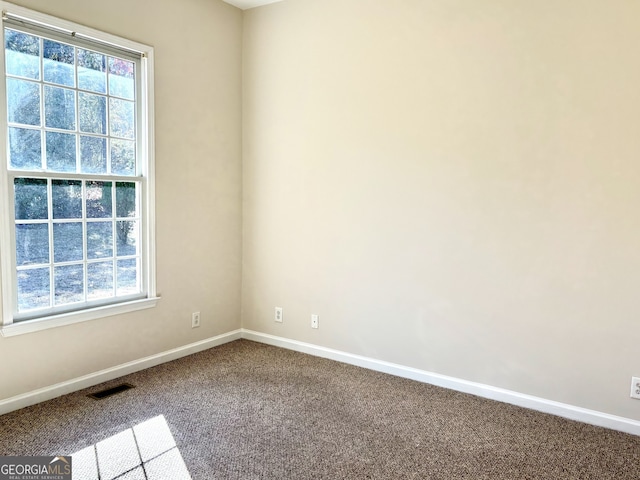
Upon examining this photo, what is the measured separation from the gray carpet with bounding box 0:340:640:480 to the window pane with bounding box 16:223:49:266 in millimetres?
902

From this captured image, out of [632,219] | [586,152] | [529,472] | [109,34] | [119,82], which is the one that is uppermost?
[109,34]

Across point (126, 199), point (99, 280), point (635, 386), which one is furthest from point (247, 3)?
point (635, 386)

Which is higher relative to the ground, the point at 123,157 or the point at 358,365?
the point at 123,157

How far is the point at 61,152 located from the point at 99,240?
0.63m

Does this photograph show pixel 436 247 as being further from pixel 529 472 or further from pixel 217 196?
pixel 217 196

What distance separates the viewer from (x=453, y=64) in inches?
122

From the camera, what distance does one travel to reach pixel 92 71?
121 inches

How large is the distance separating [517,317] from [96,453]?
101 inches

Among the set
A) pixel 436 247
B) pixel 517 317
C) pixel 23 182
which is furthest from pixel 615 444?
pixel 23 182

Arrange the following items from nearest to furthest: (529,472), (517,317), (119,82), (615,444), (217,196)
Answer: (529,472), (615,444), (517,317), (119,82), (217,196)

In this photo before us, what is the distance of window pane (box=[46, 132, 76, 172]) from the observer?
2885 mm

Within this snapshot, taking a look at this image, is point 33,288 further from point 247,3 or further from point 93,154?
point 247,3

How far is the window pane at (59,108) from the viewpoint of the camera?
2854 millimetres

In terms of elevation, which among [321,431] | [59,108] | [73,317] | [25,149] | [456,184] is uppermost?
[59,108]
